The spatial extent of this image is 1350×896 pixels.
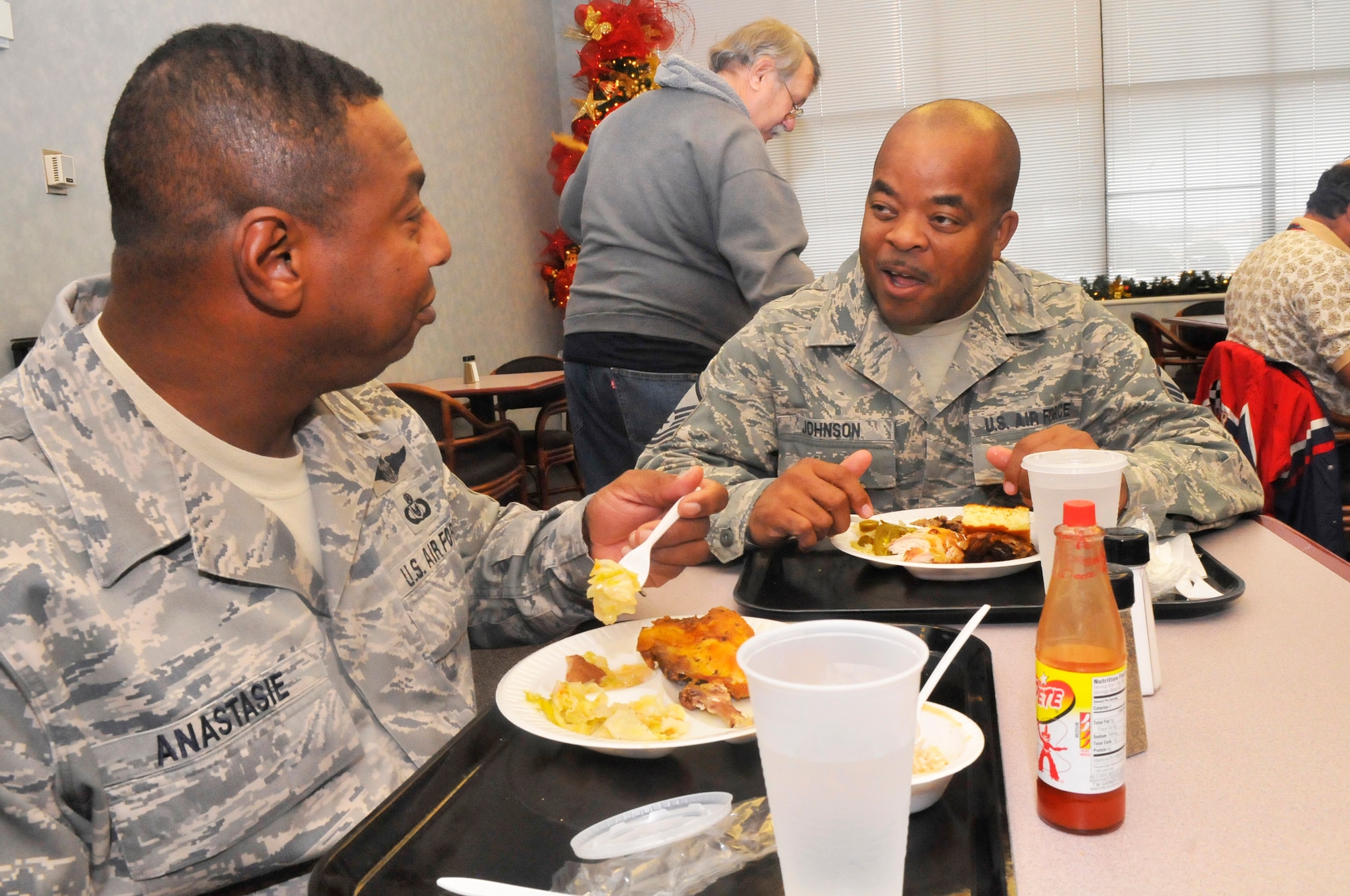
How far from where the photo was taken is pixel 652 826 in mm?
696

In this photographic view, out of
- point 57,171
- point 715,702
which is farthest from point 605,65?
point 715,702

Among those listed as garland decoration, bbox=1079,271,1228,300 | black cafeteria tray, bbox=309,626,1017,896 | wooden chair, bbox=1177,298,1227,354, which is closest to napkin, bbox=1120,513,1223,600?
black cafeteria tray, bbox=309,626,1017,896

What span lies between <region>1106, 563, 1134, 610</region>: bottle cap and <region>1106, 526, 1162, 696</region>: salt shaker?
0.01m

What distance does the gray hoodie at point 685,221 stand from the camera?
2547 mm

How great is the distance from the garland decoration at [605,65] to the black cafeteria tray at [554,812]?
17.7ft

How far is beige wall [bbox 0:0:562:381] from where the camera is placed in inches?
109

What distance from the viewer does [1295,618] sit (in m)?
1.07

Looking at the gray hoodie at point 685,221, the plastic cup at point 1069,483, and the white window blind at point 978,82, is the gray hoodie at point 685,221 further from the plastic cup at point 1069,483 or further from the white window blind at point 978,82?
the white window blind at point 978,82

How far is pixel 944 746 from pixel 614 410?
1987mm

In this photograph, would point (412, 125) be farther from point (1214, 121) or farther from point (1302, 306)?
point (1214, 121)

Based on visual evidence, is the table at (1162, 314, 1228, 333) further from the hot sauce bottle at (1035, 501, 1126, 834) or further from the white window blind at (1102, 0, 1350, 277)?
the hot sauce bottle at (1035, 501, 1126, 834)

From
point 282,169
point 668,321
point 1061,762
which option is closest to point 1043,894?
point 1061,762

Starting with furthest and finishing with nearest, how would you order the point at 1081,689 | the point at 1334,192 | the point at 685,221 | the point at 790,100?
the point at 1334,192 → the point at 790,100 → the point at 685,221 → the point at 1081,689

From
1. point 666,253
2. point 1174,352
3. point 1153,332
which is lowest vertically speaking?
point 1174,352
